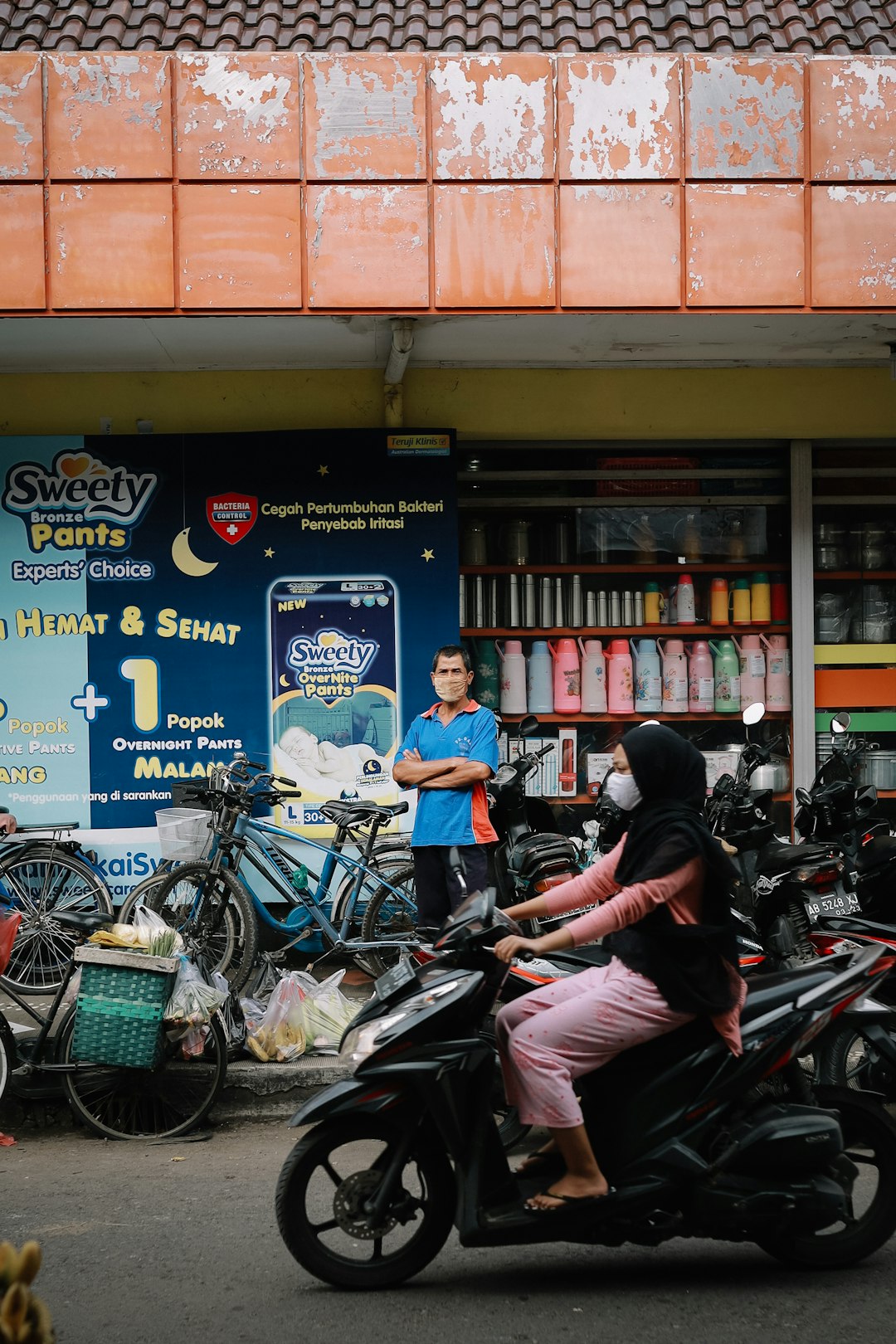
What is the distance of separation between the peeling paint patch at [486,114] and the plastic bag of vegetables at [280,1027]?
4.27 m

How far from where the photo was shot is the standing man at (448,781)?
5914 mm

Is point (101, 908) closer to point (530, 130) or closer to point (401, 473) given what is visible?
point (401, 473)

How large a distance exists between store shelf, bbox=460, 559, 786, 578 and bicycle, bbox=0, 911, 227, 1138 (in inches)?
151

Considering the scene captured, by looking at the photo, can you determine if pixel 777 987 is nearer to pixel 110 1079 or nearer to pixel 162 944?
pixel 162 944

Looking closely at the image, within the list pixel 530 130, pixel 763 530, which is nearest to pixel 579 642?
pixel 763 530

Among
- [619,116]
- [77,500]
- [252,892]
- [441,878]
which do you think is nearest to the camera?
[441,878]

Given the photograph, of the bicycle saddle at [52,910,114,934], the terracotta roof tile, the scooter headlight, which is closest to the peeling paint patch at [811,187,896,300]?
the terracotta roof tile

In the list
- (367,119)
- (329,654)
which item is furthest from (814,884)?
(367,119)

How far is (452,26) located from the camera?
24.0 ft

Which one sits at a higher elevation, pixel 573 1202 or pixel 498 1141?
pixel 498 1141

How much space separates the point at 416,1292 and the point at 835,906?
2.85 meters

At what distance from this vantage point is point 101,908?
7.19 m

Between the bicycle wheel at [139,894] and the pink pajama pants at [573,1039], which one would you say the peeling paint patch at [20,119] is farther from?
the pink pajama pants at [573,1039]

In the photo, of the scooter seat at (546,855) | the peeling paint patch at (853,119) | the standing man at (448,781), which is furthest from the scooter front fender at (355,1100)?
the peeling paint patch at (853,119)
